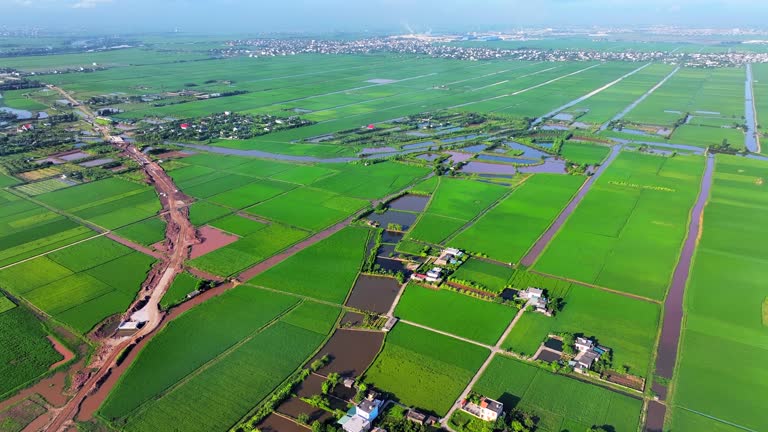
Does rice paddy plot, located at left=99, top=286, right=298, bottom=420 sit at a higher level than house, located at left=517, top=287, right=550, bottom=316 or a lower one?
lower

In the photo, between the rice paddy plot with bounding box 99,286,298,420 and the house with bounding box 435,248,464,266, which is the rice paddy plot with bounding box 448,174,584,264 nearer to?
the house with bounding box 435,248,464,266

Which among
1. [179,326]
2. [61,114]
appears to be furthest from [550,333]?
[61,114]

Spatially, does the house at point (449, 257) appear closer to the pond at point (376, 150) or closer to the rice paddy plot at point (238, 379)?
the rice paddy plot at point (238, 379)

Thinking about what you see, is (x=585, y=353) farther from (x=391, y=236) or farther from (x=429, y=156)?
(x=429, y=156)

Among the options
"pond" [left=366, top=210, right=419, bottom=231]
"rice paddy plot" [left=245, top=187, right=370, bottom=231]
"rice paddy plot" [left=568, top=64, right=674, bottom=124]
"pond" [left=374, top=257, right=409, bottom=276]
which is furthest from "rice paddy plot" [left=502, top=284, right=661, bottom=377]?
"rice paddy plot" [left=568, top=64, right=674, bottom=124]

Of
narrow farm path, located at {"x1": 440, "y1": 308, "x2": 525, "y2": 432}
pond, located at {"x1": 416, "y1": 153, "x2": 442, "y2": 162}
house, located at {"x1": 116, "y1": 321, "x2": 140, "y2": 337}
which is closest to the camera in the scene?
narrow farm path, located at {"x1": 440, "y1": 308, "x2": 525, "y2": 432}

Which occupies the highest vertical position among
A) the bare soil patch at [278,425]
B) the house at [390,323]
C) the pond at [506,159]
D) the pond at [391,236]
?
the pond at [506,159]

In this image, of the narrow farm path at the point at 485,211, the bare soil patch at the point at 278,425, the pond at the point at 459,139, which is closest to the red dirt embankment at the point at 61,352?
the bare soil patch at the point at 278,425

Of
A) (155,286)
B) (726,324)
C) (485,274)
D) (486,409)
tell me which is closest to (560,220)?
(485,274)
